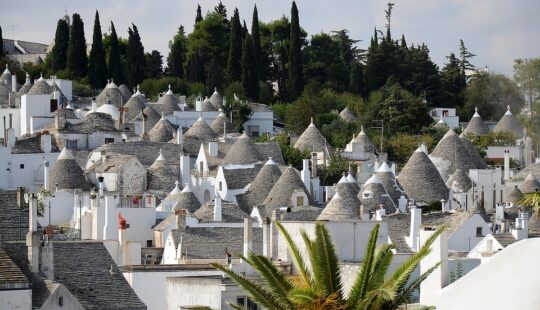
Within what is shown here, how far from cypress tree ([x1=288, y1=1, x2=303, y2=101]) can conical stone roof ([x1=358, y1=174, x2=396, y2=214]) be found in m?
33.1

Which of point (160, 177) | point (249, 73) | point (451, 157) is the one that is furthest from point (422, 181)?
point (249, 73)

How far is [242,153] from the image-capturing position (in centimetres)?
7181

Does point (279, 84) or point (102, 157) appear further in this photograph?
point (279, 84)

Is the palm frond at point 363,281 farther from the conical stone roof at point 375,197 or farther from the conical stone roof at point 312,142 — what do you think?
the conical stone roof at point 312,142

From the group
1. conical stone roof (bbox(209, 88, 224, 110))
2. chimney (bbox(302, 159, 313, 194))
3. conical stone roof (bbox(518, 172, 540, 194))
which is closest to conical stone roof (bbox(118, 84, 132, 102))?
conical stone roof (bbox(209, 88, 224, 110))

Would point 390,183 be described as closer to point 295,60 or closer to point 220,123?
point 220,123

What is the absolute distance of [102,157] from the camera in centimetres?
7175

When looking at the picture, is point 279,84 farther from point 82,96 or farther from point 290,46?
point 82,96

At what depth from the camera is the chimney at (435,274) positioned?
2159 cm

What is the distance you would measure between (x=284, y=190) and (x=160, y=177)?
7.01 m

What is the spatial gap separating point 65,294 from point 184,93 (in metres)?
70.7

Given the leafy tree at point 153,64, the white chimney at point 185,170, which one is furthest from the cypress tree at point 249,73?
the white chimney at point 185,170

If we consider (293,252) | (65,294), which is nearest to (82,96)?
(65,294)

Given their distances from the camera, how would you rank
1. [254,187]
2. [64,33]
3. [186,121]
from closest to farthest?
[254,187] < [186,121] < [64,33]
